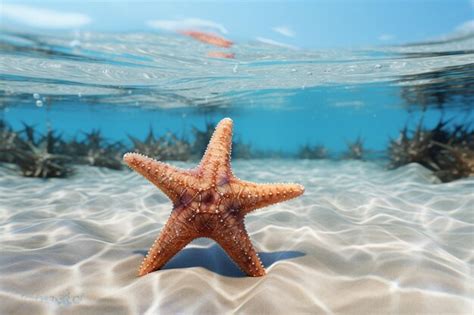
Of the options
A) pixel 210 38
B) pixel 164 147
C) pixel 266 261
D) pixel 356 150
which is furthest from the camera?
pixel 356 150

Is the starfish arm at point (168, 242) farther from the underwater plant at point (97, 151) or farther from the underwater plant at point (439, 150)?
the underwater plant at point (97, 151)

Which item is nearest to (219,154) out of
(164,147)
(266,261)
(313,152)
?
(266,261)

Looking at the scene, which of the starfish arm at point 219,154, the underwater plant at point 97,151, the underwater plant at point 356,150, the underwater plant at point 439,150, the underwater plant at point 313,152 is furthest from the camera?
the underwater plant at point 313,152

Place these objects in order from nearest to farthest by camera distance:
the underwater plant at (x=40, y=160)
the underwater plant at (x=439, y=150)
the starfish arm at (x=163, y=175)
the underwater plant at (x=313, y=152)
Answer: the starfish arm at (x=163, y=175)
the underwater plant at (x=439, y=150)
the underwater plant at (x=40, y=160)
the underwater plant at (x=313, y=152)

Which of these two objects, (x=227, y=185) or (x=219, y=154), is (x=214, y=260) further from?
(x=219, y=154)

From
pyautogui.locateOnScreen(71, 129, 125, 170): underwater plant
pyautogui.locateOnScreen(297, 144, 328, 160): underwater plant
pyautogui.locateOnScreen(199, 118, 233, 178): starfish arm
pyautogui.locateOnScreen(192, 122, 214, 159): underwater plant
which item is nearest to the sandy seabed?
pyautogui.locateOnScreen(199, 118, 233, 178): starfish arm

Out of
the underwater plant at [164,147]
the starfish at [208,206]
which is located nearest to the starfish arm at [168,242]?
the starfish at [208,206]

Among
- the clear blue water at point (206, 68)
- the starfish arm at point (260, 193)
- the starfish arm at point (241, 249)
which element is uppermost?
the clear blue water at point (206, 68)
